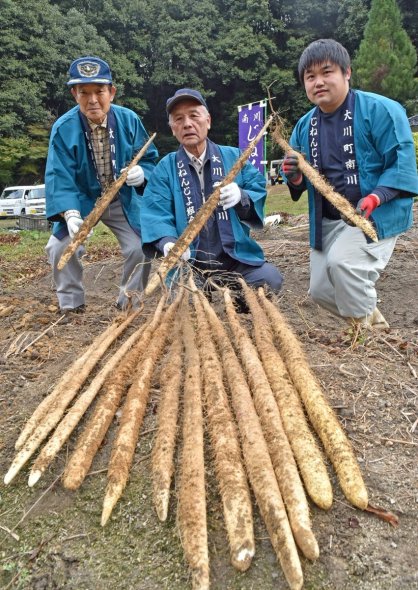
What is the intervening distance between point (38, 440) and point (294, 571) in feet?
3.52

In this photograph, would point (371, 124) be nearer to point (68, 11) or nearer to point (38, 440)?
point (38, 440)

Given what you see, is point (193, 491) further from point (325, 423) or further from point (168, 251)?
point (168, 251)

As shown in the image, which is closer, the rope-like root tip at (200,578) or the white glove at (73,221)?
the rope-like root tip at (200,578)

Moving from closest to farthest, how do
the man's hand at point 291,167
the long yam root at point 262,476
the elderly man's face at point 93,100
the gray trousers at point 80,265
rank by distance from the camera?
the long yam root at point 262,476, the man's hand at point 291,167, the elderly man's face at point 93,100, the gray trousers at point 80,265

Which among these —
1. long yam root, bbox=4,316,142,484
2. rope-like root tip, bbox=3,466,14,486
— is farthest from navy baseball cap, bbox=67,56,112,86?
rope-like root tip, bbox=3,466,14,486

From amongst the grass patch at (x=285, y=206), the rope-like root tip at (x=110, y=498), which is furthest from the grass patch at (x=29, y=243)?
the rope-like root tip at (x=110, y=498)

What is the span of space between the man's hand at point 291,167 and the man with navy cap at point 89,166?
115 centimetres

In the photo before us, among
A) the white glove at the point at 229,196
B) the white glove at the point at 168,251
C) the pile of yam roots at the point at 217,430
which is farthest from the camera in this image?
the white glove at the point at 229,196

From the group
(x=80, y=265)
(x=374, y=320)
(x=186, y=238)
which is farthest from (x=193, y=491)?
(x=80, y=265)

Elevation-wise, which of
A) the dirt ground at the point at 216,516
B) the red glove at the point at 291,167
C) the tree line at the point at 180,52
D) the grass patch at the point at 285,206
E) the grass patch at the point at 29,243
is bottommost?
the grass patch at the point at 285,206

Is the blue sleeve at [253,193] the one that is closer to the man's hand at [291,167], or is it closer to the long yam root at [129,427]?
the man's hand at [291,167]

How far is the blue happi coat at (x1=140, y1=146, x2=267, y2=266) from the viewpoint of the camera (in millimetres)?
3705

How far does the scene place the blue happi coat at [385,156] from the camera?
320 centimetres

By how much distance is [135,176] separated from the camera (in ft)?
12.7
